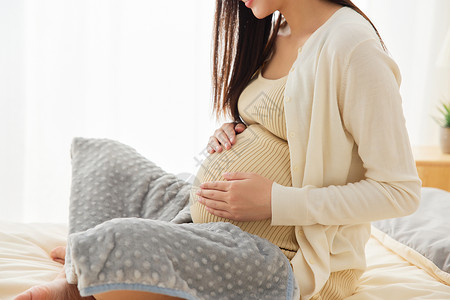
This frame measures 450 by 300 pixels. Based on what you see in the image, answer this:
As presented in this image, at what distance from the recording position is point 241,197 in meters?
1.09

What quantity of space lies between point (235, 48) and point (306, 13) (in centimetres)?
27

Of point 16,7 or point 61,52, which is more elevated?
point 16,7

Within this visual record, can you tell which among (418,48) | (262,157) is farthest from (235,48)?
(418,48)

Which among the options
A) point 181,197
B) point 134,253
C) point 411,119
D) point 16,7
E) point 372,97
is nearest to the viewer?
point 134,253

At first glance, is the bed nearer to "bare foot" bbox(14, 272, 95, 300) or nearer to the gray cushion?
the gray cushion

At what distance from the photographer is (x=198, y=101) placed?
3.01 meters

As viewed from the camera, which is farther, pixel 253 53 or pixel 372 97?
pixel 253 53

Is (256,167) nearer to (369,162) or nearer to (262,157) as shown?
(262,157)

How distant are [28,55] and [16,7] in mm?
249

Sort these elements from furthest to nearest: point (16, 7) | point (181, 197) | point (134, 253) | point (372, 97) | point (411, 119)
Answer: point (411, 119), point (16, 7), point (181, 197), point (372, 97), point (134, 253)

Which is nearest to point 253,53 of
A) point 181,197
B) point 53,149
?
point 181,197

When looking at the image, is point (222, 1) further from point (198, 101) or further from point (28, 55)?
point (28, 55)

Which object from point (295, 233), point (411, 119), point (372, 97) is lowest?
point (411, 119)

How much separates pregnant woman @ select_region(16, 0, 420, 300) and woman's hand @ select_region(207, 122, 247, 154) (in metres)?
0.02
